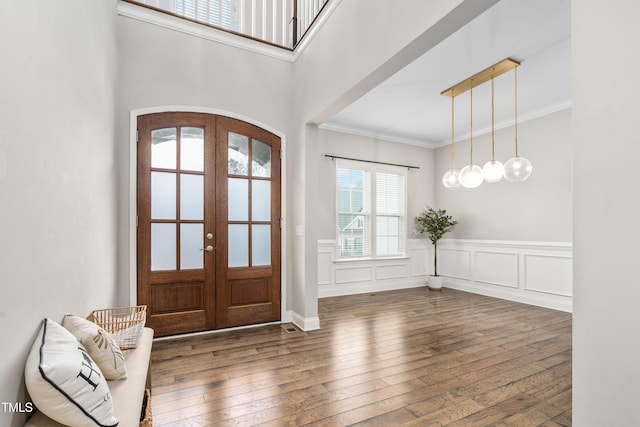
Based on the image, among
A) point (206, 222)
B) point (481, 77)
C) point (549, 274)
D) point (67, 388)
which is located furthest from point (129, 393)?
point (549, 274)

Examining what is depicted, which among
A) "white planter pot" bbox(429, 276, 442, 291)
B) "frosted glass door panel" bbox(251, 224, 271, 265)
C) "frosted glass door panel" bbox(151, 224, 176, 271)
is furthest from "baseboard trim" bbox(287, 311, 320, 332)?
"white planter pot" bbox(429, 276, 442, 291)

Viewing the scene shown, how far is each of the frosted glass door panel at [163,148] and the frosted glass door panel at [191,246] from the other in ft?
2.19

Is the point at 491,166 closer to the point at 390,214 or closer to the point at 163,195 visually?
the point at 390,214

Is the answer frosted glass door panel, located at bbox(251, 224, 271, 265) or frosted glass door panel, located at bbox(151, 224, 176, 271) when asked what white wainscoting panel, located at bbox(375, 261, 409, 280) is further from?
frosted glass door panel, located at bbox(151, 224, 176, 271)

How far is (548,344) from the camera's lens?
3.10 metres

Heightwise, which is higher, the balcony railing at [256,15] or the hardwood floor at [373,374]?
the balcony railing at [256,15]

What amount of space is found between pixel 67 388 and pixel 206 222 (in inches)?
93.4

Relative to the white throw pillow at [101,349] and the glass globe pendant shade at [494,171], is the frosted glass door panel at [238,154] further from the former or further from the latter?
the glass globe pendant shade at [494,171]

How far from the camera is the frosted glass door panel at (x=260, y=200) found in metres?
3.62

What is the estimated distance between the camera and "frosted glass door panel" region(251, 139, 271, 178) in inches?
143

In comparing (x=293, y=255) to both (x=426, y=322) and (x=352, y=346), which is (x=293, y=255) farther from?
(x=426, y=322)

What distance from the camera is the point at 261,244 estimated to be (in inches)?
144

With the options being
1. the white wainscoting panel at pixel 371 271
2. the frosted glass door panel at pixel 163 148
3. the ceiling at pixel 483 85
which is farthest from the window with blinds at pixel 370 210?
the frosted glass door panel at pixel 163 148

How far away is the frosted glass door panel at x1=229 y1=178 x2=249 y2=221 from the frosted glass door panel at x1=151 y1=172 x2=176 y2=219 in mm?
582
